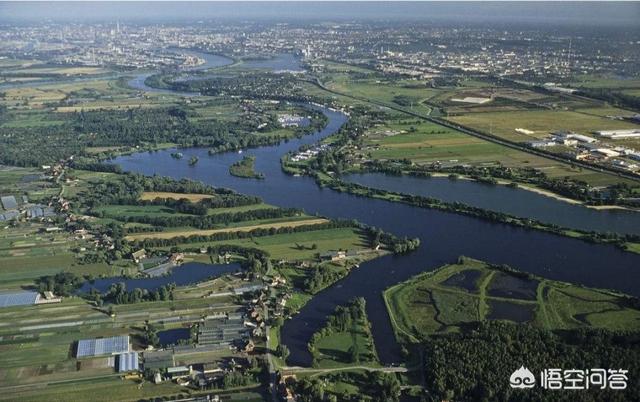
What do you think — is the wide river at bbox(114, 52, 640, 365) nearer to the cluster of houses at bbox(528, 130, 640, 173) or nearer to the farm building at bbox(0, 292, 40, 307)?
the cluster of houses at bbox(528, 130, 640, 173)

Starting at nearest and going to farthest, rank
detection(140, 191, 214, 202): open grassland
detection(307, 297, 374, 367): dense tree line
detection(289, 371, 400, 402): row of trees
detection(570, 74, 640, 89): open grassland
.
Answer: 1. detection(289, 371, 400, 402): row of trees
2. detection(307, 297, 374, 367): dense tree line
3. detection(140, 191, 214, 202): open grassland
4. detection(570, 74, 640, 89): open grassland

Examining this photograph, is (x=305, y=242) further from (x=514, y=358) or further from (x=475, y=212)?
(x=514, y=358)

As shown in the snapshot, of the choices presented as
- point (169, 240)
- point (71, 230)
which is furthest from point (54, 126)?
point (169, 240)

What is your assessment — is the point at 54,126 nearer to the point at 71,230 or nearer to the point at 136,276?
the point at 71,230

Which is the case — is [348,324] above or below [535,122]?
below

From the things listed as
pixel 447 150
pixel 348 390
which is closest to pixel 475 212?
pixel 447 150

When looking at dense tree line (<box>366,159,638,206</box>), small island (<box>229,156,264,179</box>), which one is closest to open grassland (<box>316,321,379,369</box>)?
dense tree line (<box>366,159,638,206</box>)
